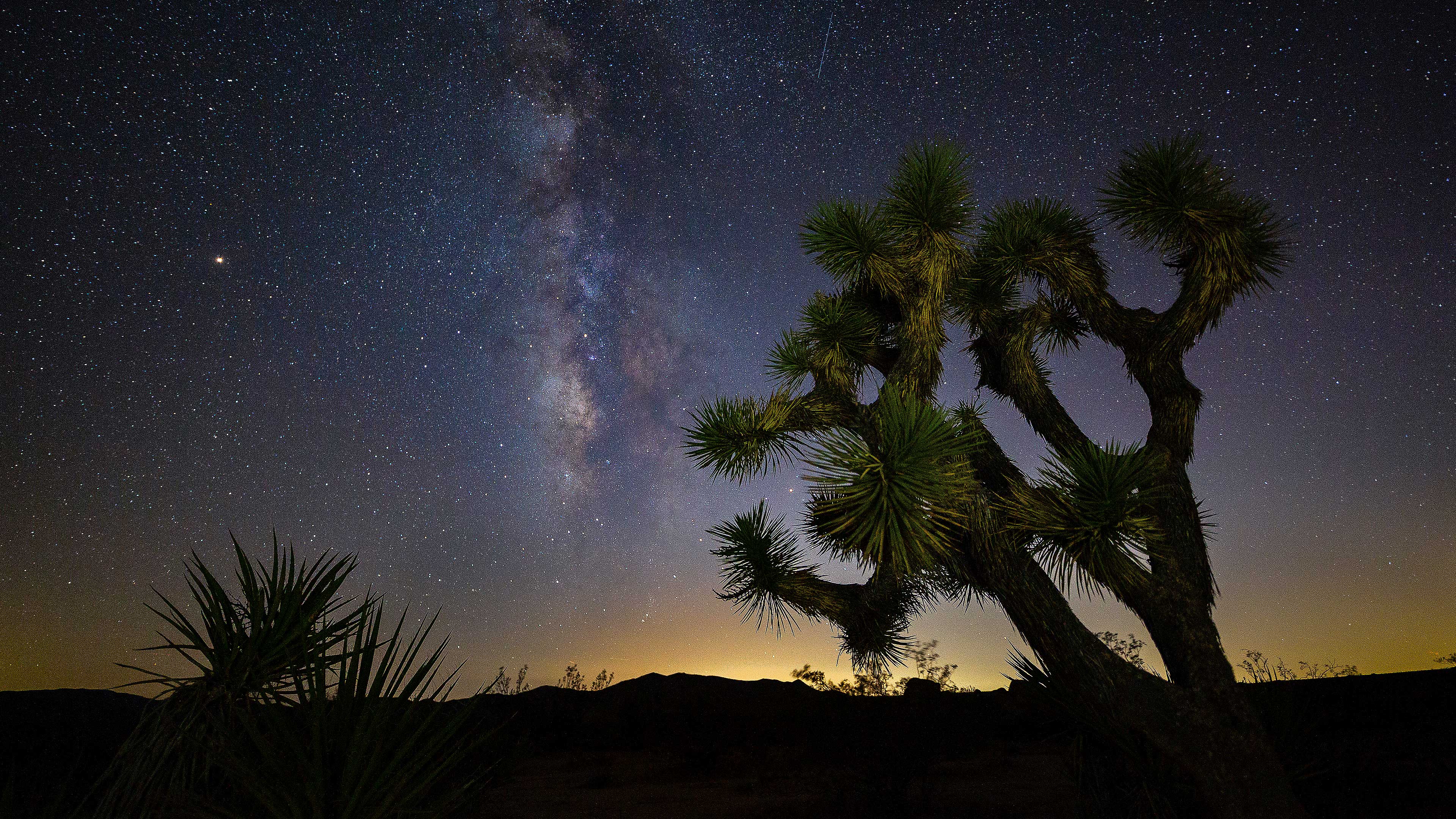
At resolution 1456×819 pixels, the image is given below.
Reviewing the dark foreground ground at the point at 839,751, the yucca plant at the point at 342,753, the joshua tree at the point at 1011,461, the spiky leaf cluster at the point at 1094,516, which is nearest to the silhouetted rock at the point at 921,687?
the dark foreground ground at the point at 839,751

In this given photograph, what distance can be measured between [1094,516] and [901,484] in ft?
3.98

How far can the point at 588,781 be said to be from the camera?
10.4 meters

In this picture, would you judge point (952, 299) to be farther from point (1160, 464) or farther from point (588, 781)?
point (588, 781)

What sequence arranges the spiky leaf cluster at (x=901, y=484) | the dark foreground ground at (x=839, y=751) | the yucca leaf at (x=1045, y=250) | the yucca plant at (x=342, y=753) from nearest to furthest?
the yucca plant at (x=342, y=753), the spiky leaf cluster at (x=901, y=484), the dark foreground ground at (x=839, y=751), the yucca leaf at (x=1045, y=250)

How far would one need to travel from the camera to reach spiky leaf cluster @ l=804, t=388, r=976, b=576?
3.77 metres

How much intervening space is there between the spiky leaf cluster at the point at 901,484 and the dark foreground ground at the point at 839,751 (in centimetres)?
131

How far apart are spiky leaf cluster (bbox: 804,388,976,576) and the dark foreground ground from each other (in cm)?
131

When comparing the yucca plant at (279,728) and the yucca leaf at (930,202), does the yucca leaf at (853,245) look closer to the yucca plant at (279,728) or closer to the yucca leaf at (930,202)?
the yucca leaf at (930,202)

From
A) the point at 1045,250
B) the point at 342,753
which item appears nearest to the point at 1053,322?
the point at 1045,250

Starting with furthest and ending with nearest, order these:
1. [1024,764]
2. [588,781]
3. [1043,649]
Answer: [588,781], [1024,764], [1043,649]

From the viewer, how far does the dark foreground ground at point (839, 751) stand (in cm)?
448

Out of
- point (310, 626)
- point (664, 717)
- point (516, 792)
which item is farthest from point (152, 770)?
point (664, 717)

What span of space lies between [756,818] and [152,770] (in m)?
6.80

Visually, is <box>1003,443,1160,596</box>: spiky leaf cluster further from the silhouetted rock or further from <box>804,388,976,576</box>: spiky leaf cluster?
the silhouetted rock
